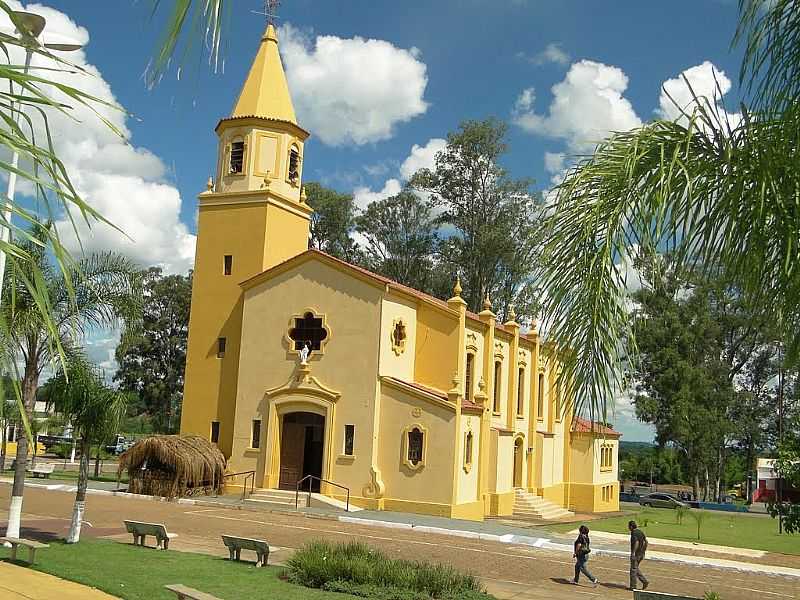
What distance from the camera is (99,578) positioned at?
461 inches

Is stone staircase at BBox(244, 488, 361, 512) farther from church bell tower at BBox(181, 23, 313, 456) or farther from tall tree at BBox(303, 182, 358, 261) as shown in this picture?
tall tree at BBox(303, 182, 358, 261)

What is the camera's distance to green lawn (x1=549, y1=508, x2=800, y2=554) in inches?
1031

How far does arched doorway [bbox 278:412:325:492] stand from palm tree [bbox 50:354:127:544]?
11.5m

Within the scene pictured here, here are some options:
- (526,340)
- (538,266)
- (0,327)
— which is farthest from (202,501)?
(0,327)

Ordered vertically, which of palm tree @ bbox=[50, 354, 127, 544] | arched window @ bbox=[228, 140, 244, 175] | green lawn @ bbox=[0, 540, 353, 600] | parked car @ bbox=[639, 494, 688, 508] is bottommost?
parked car @ bbox=[639, 494, 688, 508]

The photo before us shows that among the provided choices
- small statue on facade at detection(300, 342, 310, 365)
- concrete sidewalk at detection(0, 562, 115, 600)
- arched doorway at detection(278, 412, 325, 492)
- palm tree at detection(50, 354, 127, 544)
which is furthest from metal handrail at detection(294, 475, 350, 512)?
concrete sidewalk at detection(0, 562, 115, 600)

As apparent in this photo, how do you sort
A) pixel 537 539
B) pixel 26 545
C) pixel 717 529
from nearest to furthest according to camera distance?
pixel 26 545, pixel 537 539, pixel 717 529

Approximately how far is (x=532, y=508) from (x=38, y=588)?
849 inches

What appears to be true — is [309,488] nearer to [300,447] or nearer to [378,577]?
[300,447]

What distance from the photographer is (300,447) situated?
88.2 ft

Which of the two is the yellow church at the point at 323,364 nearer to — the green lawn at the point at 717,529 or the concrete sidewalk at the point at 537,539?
the concrete sidewalk at the point at 537,539

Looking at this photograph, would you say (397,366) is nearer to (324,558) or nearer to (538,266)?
(324,558)

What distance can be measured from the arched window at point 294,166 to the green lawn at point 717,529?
1633 centimetres

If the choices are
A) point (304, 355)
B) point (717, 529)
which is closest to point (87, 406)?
point (304, 355)
